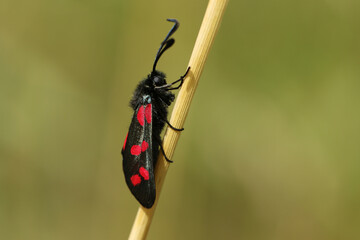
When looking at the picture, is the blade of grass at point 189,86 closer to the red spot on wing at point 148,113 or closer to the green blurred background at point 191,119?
the red spot on wing at point 148,113

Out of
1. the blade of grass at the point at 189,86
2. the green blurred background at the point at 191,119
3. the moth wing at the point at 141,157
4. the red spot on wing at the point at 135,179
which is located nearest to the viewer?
the blade of grass at the point at 189,86

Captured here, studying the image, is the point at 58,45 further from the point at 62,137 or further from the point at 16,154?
the point at 16,154

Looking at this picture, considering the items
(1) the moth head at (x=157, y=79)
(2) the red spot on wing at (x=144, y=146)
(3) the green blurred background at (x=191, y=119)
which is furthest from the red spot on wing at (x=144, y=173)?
(3) the green blurred background at (x=191, y=119)

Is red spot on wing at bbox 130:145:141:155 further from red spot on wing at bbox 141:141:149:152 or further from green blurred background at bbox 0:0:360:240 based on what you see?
green blurred background at bbox 0:0:360:240

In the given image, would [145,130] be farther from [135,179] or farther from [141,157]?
[135,179]

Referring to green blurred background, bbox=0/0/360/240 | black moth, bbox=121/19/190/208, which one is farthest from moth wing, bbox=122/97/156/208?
green blurred background, bbox=0/0/360/240

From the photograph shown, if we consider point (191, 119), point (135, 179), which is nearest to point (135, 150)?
point (135, 179)

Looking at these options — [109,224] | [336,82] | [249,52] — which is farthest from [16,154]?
[336,82]
